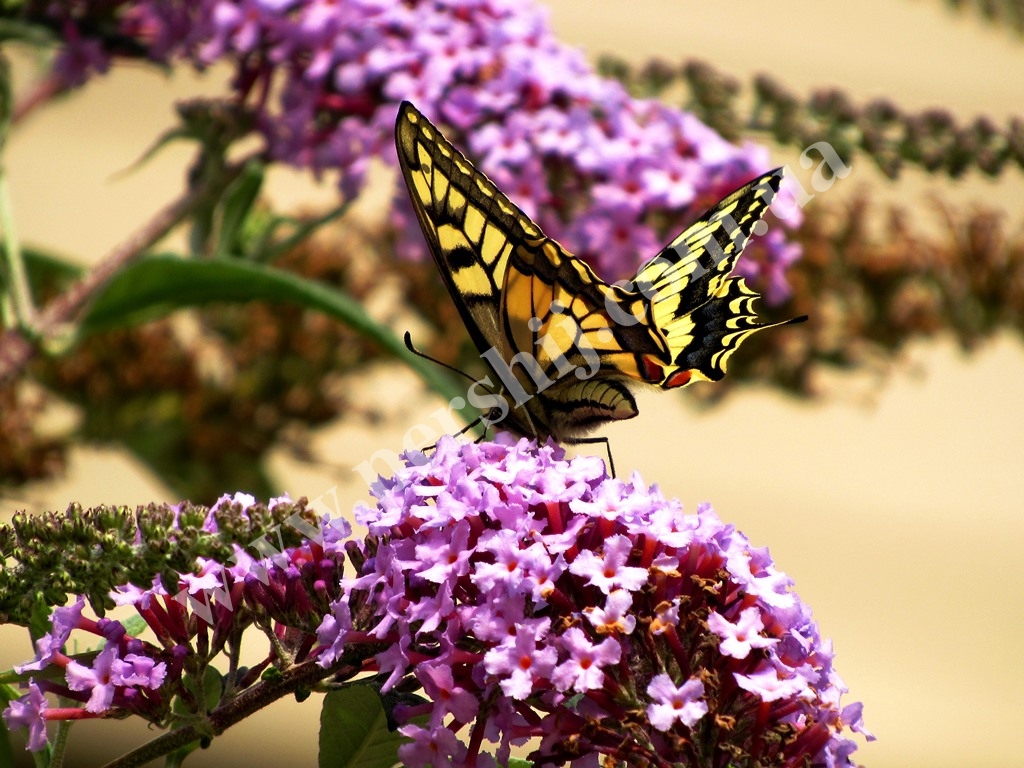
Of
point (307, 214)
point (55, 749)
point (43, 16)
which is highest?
point (307, 214)

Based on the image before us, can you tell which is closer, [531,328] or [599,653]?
[599,653]

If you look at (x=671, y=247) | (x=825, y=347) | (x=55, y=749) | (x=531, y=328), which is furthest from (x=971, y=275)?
(x=55, y=749)

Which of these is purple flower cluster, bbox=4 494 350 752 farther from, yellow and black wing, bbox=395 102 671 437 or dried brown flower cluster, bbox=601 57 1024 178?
dried brown flower cluster, bbox=601 57 1024 178

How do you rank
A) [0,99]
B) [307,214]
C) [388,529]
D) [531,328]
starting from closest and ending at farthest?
1. [388,529]
2. [531,328]
3. [0,99]
4. [307,214]

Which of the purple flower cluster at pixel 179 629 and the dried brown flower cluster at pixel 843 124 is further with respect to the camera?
the dried brown flower cluster at pixel 843 124

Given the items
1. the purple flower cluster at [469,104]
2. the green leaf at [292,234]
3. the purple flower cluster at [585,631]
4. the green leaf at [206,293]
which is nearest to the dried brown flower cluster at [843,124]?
the purple flower cluster at [469,104]

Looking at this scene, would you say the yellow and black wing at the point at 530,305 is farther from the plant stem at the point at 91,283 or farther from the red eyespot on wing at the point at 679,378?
the plant stem at the point at 91,283

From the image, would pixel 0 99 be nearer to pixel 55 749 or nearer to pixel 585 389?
pixel 585 389
